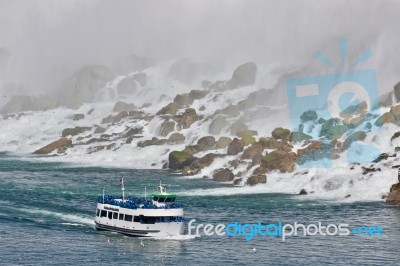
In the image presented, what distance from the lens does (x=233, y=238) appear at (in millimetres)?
106688

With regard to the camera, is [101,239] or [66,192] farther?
[66,192]

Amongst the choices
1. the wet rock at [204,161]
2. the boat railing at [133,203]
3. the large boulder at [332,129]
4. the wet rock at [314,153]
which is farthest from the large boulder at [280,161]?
the boat railing at [133,203]

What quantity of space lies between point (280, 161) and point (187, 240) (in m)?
58.1

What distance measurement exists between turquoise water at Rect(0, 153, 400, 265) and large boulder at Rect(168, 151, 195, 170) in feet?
69.3

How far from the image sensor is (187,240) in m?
105

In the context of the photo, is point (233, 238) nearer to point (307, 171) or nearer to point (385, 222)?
point (385, 222)

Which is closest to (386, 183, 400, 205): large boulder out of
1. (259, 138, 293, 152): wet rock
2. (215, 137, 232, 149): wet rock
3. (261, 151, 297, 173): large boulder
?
(261, 151, 297, 173): large boulder

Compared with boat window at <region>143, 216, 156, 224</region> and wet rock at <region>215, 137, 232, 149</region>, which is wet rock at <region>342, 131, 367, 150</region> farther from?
boat window at <region>143, 216, 156, 224</region>

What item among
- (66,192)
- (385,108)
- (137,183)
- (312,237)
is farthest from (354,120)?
(312,237)

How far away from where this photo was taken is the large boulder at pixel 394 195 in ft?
419

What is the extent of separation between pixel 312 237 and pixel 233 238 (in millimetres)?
9908

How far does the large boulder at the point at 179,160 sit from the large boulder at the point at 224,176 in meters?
18.3

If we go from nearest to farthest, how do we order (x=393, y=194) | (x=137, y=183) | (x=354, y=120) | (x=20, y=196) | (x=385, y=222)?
(x=385, y=222) < (x=393, y=194) < (x=20, y=196) < (x=137, y=183) < (x=354, y=120)

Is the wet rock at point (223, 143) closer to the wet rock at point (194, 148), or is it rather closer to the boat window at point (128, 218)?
the wet rock at point (194, 148)
